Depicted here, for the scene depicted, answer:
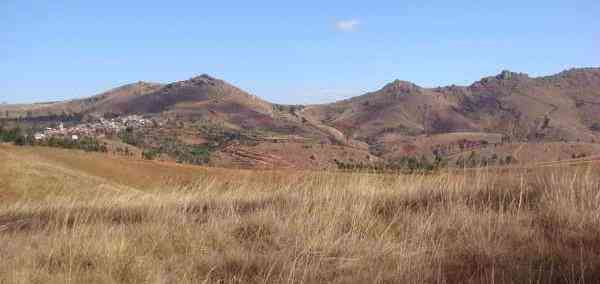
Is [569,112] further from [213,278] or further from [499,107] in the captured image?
[213,278]

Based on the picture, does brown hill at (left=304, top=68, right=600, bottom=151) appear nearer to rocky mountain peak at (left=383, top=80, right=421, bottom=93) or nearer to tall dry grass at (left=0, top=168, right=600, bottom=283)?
rocky mountain peak at (left=383, top=80, right=421, bottom=93)

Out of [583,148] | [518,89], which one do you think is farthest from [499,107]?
[583,148]

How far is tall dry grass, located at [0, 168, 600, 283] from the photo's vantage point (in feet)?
12.4

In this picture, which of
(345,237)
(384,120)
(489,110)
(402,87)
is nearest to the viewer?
(345,237)

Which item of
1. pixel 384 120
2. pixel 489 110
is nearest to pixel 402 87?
pixel 489 110

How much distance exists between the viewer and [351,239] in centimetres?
460

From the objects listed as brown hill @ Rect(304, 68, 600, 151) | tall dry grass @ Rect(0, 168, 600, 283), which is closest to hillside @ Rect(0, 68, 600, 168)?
brown hill @ Rect(304, 68, 600, 151)

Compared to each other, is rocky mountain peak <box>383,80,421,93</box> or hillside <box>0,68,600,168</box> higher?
rocky mountain peak <box>383,80,421,93</box>

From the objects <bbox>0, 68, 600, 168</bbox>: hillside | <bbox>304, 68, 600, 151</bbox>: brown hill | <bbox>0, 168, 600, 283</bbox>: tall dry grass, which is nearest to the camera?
<bbox>0, 168, 600, 283</bbox>: tall dry grass

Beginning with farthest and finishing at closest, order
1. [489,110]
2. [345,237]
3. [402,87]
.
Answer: [402,87]
[489,110]
[345,237]

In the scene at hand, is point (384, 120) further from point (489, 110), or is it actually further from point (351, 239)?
point (351, 239)

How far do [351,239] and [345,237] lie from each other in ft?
0.17

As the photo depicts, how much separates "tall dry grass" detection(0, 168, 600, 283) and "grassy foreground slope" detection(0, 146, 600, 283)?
1 cm

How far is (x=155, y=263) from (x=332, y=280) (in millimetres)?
1307
